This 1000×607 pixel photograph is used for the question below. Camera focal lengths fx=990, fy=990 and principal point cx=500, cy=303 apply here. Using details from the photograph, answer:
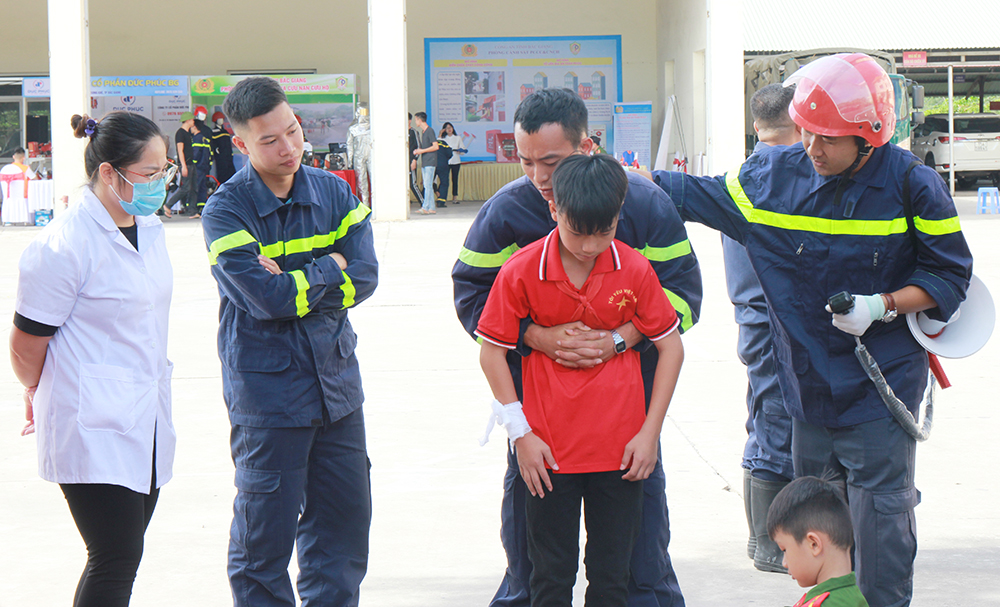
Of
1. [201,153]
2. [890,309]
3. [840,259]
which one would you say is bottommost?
[890,309]

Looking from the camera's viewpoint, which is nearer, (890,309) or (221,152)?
(890,309)

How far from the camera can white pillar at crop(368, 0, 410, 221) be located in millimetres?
17953

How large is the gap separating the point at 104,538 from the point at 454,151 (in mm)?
19202

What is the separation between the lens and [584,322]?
104 inches

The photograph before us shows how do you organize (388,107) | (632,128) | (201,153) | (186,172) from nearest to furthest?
(388,107), (201,153), (186,172), (632,128)

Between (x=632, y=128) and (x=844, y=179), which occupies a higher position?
(x=632, y=128)

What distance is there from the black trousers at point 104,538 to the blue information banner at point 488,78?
20868 millimetres

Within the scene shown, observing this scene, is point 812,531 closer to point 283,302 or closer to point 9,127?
point 283,302

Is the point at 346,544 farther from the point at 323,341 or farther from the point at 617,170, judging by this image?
the point at 617,170

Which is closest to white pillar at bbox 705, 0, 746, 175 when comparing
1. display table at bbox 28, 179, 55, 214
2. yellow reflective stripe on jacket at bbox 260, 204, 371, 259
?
display table at bbox 28, 179, 55, 214

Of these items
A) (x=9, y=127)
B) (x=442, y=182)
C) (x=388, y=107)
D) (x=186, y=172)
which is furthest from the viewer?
(x=9, y=127)

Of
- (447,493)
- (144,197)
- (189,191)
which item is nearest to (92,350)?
(144,197)

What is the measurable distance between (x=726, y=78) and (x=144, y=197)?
17367 mm

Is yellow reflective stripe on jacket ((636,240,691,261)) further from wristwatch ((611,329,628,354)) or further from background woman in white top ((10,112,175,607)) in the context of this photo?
background woman in white top ((10,112,175,607))
